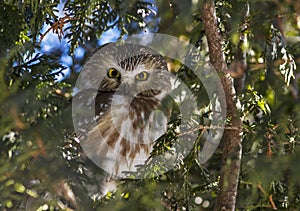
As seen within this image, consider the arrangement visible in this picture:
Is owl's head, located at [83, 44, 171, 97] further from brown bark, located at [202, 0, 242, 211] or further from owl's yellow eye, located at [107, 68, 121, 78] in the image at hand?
brown bark, located at [202, 0, 242, 211]

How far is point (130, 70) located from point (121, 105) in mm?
212

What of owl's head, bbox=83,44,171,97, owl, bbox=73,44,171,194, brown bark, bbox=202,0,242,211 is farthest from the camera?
owl's head, bbox=83,44,171,97

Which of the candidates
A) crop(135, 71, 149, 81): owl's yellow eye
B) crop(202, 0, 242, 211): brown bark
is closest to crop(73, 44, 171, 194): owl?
crop(135, 71, 149, 81): owl's yellow eye

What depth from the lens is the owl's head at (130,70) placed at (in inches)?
91.7

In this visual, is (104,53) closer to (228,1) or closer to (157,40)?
(157,40)

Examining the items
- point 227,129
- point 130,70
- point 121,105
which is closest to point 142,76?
point 130,70

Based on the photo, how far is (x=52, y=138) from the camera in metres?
1.40

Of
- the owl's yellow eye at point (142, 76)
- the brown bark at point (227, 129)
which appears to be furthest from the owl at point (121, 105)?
the brown bark at point (227, 129)

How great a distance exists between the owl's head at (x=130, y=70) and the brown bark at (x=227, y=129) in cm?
80

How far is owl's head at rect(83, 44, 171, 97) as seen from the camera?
233 centimetres

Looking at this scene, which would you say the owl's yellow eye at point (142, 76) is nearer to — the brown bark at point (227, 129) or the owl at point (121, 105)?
the owl at point (121, 105)

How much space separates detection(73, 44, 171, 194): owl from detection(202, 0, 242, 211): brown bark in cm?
53

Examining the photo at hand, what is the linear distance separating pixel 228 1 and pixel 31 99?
2.13ft

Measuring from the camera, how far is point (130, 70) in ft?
7.73
